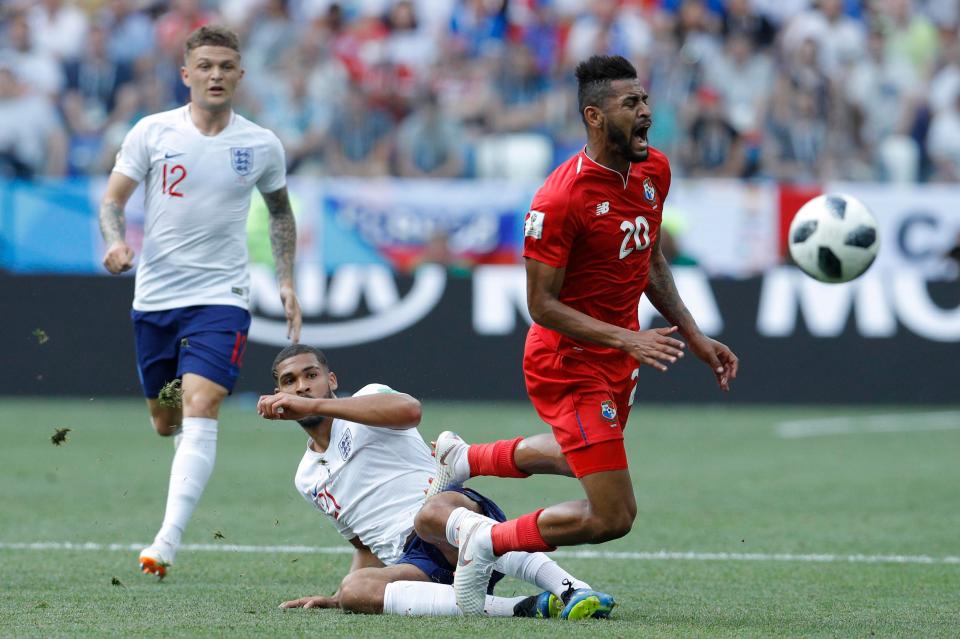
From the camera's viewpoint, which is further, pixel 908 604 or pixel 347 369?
pixel 347 369

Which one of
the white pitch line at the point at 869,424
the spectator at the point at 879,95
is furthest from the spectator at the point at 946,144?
the white pitch line at the point at 869,424

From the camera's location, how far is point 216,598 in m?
6.34

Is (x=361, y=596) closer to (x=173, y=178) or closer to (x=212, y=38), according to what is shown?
(x=173, y=178)

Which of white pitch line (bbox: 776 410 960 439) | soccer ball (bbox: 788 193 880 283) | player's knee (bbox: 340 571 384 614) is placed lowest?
white pitch line (bbox: 776 410 960 439)

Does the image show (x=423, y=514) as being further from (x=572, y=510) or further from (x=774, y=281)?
(x=774, y=281)

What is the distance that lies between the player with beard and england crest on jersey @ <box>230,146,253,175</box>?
2058mm

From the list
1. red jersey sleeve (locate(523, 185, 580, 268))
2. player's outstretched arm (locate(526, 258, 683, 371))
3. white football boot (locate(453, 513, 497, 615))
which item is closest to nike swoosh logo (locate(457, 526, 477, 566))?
white football boot (locate(453, 513, 497, 615))

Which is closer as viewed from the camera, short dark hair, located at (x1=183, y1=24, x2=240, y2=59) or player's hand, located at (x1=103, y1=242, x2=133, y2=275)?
player's hand, located at (x1=103, y1=242, x2=133, y2=275)

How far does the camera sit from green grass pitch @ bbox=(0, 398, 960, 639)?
578cm

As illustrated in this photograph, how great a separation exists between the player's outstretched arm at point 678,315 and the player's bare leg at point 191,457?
2210 mm

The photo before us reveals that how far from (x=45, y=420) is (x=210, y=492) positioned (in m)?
4.72

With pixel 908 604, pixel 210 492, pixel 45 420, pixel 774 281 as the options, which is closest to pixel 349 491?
pixel 908 604

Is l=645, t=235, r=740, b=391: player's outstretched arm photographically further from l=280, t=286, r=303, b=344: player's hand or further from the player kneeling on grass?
l=280, t=286, r=303, b=344: player's hand

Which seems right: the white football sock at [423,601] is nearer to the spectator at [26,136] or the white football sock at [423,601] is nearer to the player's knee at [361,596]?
the player's knee at [361,596]
